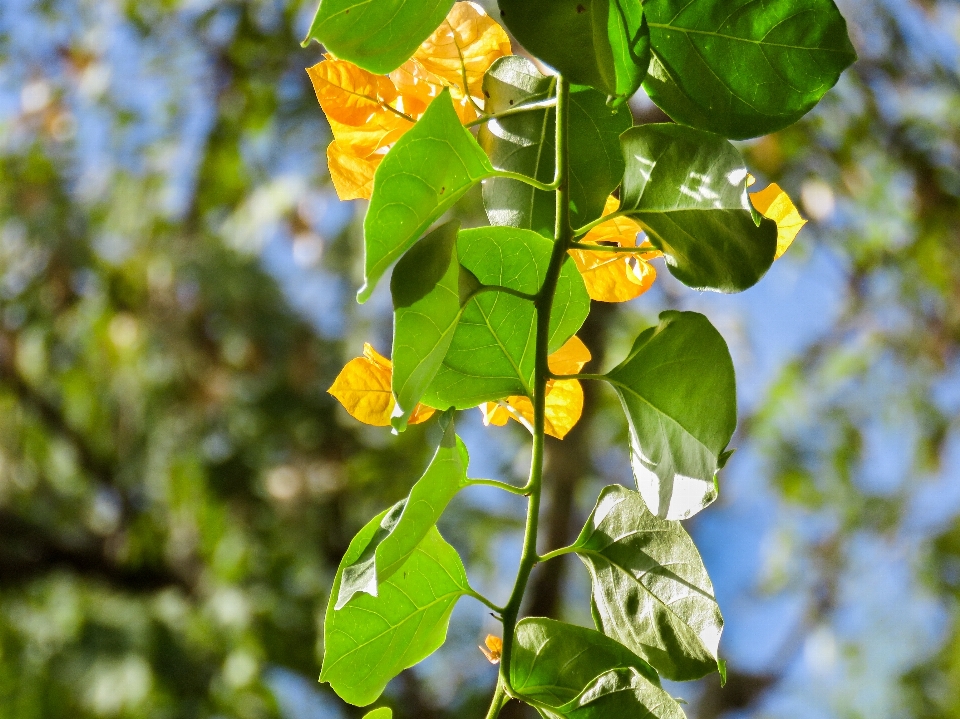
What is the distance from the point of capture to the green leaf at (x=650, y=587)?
8.7 inches

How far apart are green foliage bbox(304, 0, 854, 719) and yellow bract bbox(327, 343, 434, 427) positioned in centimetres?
2

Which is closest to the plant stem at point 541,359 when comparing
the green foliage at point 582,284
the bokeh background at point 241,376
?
the green foliage at point 582,284

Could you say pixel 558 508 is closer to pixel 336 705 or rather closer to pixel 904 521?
pixel 336 705

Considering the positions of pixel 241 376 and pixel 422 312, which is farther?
pixel 241 376

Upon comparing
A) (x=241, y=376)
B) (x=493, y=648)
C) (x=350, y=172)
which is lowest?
(x=241, y=376)

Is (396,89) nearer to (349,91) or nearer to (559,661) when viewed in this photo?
(349,91)

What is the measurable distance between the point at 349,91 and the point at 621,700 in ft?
0.57

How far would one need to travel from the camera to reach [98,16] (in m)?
2.31

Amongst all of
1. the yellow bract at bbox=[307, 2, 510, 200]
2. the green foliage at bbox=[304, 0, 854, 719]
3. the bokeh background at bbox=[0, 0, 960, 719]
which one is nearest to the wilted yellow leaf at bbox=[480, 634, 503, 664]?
the green foliage at bbox=[304, 0, 854, 719]

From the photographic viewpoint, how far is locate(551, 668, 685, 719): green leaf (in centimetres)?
20

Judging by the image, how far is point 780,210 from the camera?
25cm

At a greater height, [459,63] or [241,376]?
[459,63]

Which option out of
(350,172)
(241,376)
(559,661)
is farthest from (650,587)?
(241,376)

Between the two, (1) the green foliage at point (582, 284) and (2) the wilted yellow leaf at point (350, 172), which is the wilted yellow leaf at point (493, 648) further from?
(2) the wilted yellow leaf at point (350, 172)
